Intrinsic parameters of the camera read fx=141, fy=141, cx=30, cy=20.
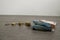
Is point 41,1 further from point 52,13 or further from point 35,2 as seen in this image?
point 52,13

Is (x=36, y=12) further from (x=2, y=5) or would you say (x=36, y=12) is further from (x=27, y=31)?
(x=27, y=31)

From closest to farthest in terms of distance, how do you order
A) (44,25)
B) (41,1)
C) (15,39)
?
(15,39) < (44,25) < (41,1)

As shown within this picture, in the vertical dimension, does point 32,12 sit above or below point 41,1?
below

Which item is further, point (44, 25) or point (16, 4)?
point (16, 4)

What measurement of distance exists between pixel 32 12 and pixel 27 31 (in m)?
1.12

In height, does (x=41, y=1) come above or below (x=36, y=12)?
above

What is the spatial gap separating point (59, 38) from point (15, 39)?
14.4 inches

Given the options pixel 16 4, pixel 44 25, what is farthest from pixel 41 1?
pixel 44 25

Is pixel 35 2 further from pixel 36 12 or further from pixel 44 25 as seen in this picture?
pixel 44 25

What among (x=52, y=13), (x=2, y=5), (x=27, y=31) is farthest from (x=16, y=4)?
(x=27, y=31)

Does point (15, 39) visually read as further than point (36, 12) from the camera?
No

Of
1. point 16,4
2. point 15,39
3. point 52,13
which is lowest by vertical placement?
point 15,39

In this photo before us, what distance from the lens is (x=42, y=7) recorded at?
2.47 metres

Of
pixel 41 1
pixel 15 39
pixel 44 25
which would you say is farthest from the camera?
pixel 41 1
